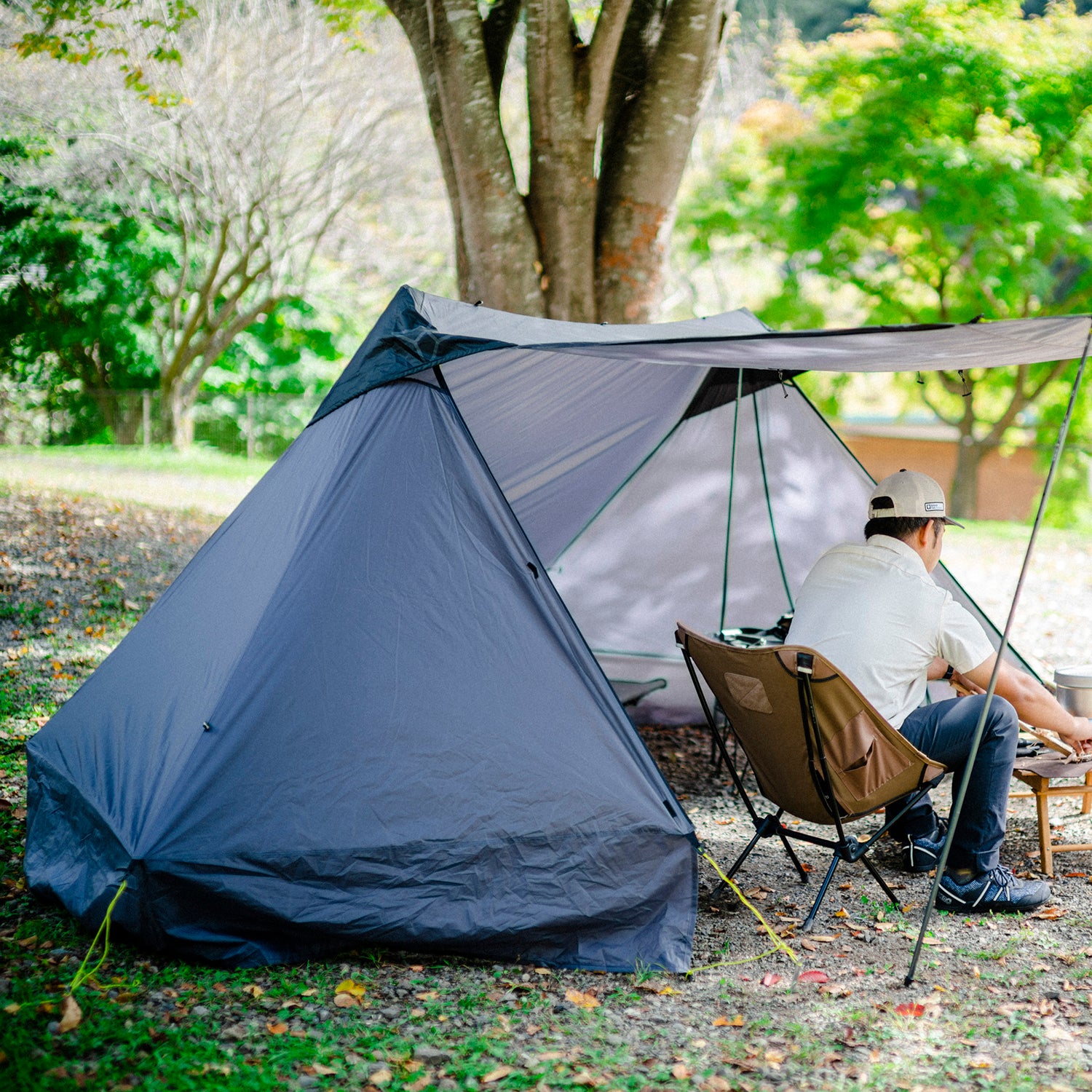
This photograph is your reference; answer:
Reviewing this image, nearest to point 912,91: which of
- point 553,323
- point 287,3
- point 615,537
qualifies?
point 287,3

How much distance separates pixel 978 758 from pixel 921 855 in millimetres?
591

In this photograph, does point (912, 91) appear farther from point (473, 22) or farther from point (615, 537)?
point (615, 537)

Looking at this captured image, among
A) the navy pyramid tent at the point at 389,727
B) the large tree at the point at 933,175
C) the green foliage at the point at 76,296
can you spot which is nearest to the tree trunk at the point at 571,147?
the navy pyramid tent at the point at 389,727

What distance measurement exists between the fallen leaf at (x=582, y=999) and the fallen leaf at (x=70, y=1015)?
1.17m

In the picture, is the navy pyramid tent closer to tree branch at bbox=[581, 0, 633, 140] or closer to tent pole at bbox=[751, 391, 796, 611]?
tent pole at bbox=[751, 391, 796, 611]

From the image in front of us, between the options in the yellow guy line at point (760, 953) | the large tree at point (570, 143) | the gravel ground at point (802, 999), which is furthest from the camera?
the large tree at point (570, 143)

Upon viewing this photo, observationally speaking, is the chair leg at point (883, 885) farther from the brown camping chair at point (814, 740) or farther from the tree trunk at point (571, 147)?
the tree trunk at point (571, 147)

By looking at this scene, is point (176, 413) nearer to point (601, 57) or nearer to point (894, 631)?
point (601, 57)

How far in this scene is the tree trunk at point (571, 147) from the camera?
5.67m

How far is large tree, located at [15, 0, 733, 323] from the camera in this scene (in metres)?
5.66

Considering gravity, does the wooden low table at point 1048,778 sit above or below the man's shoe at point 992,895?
above

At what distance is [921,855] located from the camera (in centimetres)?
372

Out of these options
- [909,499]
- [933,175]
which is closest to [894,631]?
[909,499]

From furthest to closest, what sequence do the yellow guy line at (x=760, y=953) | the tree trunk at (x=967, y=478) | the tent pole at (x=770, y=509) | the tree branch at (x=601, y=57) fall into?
the tree trunk at (x=967, y=478) < the tree branch at (x=601, y=57) < the tent pole at (x=770, y=509) < the yellow guy line at (x=760, y=953)
